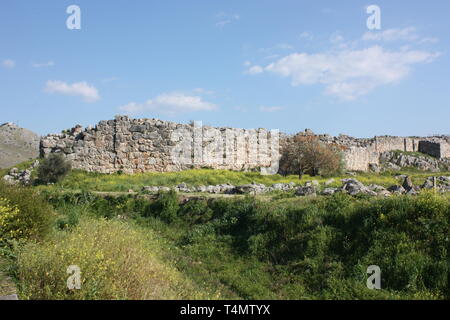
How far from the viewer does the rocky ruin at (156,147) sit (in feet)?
66.2

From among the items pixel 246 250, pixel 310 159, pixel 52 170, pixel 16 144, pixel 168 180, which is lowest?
pixel 246 250

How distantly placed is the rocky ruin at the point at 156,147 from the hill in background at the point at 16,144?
17.4 m

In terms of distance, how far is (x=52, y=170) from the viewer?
17406 millimetres

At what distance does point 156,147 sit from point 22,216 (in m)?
→ 12.6

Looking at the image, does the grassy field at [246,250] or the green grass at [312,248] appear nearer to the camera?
the grassy field at [246,250]

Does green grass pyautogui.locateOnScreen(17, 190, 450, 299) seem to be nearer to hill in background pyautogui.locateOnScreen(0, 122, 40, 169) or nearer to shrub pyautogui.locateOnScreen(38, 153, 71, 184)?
shrub pyautogui.locateOnScreen(38, 153, 71, 184)

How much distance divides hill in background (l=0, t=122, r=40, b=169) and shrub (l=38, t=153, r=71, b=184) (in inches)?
769

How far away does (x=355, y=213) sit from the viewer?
353 inches

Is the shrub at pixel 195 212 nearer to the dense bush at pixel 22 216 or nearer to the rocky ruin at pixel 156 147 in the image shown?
the dense bush at pixel 22 216

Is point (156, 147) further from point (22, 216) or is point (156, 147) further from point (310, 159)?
point (22, 216)

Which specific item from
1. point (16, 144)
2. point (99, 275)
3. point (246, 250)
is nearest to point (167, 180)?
point (246, 250)

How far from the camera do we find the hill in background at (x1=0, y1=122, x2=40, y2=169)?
35.5 meters

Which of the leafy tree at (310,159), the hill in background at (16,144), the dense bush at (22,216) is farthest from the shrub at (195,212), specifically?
the hill in background at (16,144)
